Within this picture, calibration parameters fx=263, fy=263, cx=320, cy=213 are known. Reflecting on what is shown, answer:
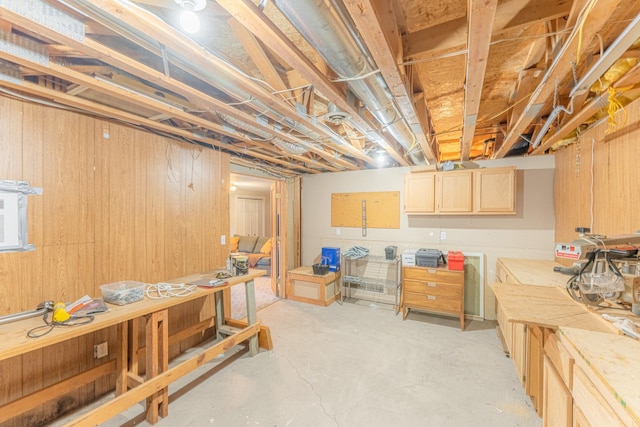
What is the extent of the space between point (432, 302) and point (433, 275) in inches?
14.6

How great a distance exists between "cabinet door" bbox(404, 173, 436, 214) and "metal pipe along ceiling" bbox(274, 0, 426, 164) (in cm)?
206

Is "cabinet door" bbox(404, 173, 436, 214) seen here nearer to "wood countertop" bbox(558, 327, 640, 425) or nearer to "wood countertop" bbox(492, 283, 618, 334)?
"wood countertop" bbox(492, 283, 618, 334)

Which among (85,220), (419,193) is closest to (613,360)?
(419,193)

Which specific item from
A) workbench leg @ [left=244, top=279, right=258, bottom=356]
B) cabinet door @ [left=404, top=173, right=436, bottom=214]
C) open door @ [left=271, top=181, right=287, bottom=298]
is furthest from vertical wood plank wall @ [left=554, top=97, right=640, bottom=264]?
open door @ [left=271, top=181, right=287, bottom=298]

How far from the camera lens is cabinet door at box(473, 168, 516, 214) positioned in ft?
10.9

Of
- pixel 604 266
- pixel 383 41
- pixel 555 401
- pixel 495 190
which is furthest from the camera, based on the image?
pixel 495 190

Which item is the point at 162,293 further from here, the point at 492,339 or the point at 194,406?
the point at 492,339

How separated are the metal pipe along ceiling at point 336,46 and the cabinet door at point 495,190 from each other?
7.14ft

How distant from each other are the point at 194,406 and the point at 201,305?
43.7 inches

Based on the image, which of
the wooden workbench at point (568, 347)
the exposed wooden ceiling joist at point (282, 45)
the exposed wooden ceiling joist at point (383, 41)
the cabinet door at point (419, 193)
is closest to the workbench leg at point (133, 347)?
the exposed wooden ceiling joist at point (282, 45)

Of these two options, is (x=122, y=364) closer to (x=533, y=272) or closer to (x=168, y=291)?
(x=168, y=291)

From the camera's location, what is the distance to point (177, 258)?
9.23 ft

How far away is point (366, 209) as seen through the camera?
453cm

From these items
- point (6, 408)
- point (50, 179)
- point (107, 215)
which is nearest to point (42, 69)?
point (50, 179)
